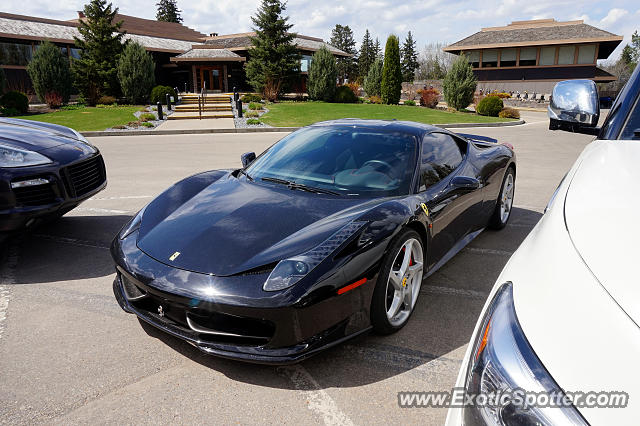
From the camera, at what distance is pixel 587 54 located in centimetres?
4191

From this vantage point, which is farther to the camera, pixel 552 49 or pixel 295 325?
pixel 552 49

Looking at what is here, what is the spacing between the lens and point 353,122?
4184 mm

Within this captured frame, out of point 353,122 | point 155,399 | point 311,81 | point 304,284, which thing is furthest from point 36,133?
point 311,81

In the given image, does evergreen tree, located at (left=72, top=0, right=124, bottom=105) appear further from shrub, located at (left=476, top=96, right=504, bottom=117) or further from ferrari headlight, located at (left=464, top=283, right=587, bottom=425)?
ferrari headlight, located at (left=464, top=283, right=587, bottom=425)

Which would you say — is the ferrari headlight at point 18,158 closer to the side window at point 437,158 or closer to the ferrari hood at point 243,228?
the ferrari hood at point 243,228


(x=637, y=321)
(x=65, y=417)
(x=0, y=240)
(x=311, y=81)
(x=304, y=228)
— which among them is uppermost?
(x=311, y=81)

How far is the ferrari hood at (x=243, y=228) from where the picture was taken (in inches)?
97.9

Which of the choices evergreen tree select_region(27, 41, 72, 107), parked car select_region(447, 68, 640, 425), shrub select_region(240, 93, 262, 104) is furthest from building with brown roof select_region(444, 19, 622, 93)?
parked car select_region(447, 68, 640, 425)

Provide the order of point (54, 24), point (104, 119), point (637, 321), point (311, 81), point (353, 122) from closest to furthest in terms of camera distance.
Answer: point (637, 321) < point (353, 122) < point (104, 119) < point (311, 81) < point (54, 24)

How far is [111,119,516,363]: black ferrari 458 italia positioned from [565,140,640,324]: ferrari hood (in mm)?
1208

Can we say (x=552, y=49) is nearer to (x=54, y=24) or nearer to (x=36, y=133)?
(x=54, y=24)

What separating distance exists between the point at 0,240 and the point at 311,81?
28067 mm

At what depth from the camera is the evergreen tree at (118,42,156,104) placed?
26.2 m

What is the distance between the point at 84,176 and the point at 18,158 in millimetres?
641
